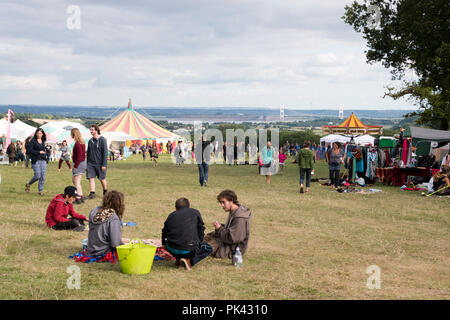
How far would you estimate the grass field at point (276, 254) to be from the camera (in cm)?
591

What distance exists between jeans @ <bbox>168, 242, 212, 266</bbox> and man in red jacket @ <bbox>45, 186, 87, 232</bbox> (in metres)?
3.09

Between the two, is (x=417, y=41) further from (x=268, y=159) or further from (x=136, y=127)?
(x=136, y=127)

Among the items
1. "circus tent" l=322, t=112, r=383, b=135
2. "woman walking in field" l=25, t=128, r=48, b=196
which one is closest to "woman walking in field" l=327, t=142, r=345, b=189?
"woman walking in field" l=25, t=128, r=48, b=196

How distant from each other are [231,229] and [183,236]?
802 millimetres

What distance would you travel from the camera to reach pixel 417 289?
20.0 ft

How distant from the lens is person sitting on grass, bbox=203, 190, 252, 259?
7.34 metres

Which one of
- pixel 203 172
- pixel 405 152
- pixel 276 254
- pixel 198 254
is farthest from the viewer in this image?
pixel 405 152

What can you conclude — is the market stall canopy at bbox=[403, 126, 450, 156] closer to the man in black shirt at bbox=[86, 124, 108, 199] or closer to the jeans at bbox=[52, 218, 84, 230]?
the man in black shirt at bbox=[86, 124, 108, 199]

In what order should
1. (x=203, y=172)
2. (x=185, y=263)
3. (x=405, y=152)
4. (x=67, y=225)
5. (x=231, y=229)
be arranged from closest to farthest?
(x=185, y=263), (x=231, y=229), (x=67, y=225), (x=203, y=172), (x=405, y=152)

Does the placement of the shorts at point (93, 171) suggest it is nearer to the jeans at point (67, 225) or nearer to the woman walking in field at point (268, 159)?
the jeans at point (67, 225)

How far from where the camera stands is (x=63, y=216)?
31.3 feet


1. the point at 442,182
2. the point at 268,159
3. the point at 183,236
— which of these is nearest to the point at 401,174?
the point at 442,182

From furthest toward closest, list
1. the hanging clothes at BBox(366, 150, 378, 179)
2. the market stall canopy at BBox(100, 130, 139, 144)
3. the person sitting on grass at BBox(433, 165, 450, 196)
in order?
the market stall canopy at BBox(100, 130, 139, 144) < the hanging clothes at BBox(366, 150, 378, 179) < the person sitting on grass at BBox(433, 165, 450, 196)

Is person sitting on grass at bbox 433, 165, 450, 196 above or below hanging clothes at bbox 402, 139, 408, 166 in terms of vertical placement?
below
